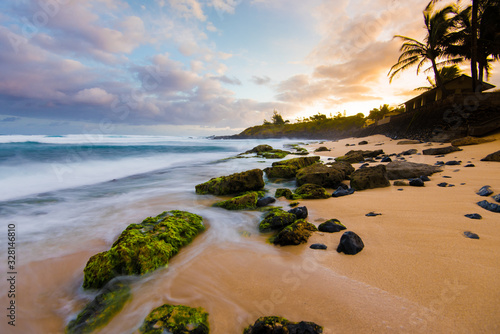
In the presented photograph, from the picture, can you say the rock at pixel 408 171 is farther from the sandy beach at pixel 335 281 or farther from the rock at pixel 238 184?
the rock at pixel 238 184

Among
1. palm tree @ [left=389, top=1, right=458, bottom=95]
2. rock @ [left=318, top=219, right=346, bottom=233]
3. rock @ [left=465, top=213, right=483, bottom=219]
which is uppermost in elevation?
palm tree @ [left=389, top=1, right=458, bottom=95]

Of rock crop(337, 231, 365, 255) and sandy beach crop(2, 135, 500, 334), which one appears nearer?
sandy beach crop(2, 135, 500, 334)

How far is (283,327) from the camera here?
1330 mm

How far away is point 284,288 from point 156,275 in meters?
1.37

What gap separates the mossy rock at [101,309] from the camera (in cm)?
170

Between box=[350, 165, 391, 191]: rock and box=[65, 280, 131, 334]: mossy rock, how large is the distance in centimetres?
464

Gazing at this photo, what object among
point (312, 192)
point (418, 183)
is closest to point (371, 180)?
point (418, 183)

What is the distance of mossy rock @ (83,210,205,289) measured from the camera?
86.6 inches

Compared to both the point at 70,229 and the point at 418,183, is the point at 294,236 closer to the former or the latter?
the point at 418,183

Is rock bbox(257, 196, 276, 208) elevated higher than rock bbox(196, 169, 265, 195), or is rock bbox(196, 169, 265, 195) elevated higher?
rock bbox(196, 169, 265, 195)

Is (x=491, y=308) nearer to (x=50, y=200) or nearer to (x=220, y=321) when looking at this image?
(x=220, y=321)

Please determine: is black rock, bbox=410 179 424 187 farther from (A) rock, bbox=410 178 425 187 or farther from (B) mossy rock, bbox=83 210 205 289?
(B) mossy rock, bbox=83 210 205 289

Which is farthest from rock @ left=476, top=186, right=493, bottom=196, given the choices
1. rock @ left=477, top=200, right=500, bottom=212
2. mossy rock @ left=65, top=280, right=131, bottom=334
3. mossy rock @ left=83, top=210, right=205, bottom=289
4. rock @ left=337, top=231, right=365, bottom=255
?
mossy rock @ left=65, top=280, right=131, bottom=334

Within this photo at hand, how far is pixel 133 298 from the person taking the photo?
6.45ft
